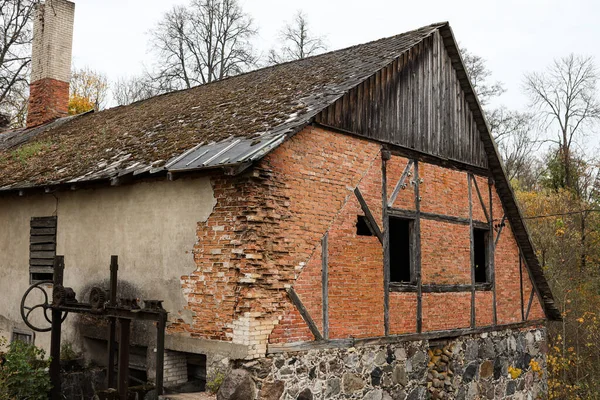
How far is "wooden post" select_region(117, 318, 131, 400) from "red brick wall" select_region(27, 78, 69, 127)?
36.5ft

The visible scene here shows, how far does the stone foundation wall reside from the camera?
27.2 ft

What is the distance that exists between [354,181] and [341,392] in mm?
3170

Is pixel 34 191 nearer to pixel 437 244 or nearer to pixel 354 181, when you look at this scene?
pixel 354 181

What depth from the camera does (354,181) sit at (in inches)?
376

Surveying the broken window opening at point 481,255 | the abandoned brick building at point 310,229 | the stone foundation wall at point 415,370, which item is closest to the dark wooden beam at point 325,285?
the abandoned brick building at point 310,229

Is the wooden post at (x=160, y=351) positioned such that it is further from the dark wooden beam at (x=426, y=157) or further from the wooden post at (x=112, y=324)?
the dark wooden beam at (x=426, y=157)

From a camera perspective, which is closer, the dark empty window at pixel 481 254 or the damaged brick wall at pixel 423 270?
the damaged brick wall at pixel 423 270

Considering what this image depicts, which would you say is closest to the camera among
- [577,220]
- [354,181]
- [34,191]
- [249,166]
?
[249,166]

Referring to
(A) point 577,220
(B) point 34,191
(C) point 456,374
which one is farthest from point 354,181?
(A) point 577,220

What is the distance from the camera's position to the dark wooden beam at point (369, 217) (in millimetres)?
9602

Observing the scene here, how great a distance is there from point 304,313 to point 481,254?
603 cm

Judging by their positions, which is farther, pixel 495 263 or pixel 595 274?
pixel 595 274

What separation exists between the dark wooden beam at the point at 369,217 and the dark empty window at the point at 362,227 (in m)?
0.05

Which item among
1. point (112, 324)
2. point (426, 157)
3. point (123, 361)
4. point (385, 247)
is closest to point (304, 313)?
point (385, 247)
